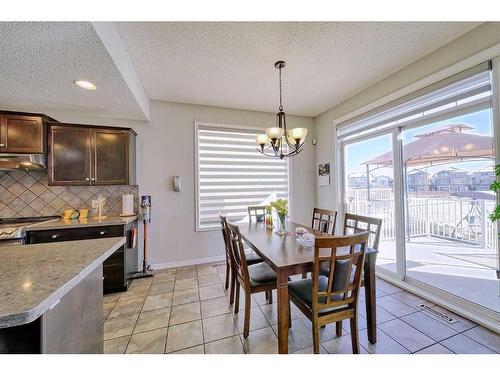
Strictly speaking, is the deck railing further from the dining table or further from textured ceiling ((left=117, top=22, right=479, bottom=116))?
textured ceiling ((left=117, top=22, right=479, bottom=116))

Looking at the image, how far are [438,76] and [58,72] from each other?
3823 mm

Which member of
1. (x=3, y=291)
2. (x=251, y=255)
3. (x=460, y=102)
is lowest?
(x=251, y=255)

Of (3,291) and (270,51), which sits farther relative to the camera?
(270,51)

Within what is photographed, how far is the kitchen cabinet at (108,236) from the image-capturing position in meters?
2.36

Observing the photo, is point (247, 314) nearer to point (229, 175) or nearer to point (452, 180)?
point (229, 175)

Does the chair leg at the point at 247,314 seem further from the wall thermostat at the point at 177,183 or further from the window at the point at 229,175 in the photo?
the wall thermostat at the point at 177,183

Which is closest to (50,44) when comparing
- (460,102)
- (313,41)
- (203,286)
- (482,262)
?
(313,41)

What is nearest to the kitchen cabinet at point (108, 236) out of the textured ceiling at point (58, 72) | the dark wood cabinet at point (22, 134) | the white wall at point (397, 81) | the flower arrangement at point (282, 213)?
the dark wood cabinet at point (22, 134)

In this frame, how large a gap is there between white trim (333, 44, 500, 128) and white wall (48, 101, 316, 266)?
2258 millimetres

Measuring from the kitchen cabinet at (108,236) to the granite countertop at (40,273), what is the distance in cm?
131

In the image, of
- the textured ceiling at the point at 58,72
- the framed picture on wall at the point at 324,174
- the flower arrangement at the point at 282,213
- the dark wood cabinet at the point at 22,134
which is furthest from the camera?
the framed picture on wall at the point at 324,174

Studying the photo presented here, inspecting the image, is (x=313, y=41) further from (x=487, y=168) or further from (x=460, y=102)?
(x=487, y=168)

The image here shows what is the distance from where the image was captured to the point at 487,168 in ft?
6.44
